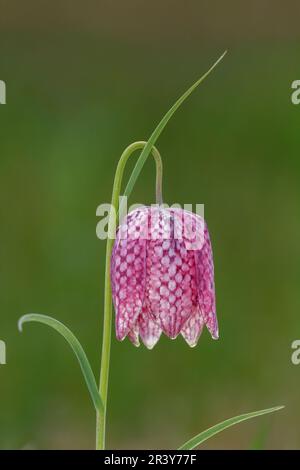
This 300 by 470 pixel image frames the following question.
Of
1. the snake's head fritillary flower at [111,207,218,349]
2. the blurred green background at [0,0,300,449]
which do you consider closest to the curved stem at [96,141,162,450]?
the snake's head fritillary flower at [111,207,218,349]

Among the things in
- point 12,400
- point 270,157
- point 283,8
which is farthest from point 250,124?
point 12,400

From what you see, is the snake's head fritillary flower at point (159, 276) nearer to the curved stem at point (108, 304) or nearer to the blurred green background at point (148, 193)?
the curved stem at point (108, 304)

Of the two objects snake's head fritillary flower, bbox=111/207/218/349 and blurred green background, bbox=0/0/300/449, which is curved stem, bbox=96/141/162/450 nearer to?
snake's head fritillary flower, bbox=111/207/218/349

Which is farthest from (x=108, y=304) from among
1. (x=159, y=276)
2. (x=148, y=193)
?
(x=148, y=193)

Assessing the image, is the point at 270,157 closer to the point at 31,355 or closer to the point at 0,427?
the point at 31,355

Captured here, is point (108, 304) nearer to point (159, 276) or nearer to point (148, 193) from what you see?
point (159, 276)
